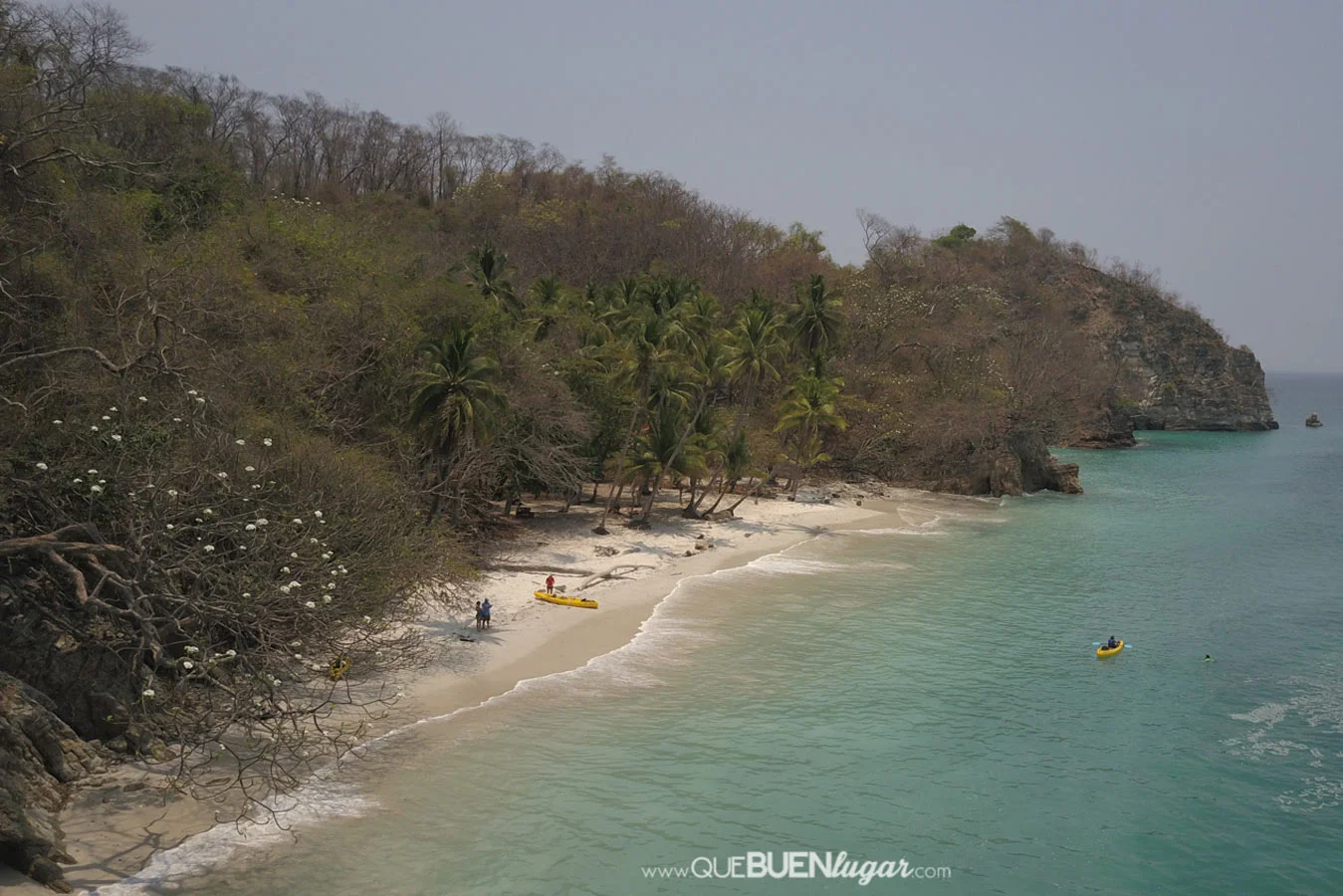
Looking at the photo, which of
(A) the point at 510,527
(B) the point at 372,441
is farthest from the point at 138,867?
(A) the point at 510,527

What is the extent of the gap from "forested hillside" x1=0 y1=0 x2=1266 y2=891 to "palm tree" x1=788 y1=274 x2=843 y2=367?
8.7 inches

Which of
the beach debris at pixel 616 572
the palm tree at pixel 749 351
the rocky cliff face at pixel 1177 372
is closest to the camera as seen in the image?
the beach debris at pixel 616 572

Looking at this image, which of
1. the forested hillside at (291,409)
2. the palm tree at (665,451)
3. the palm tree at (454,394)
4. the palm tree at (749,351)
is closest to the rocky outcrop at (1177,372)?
the forested hillside at (291,409)

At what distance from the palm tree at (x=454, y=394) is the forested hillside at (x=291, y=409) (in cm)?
9

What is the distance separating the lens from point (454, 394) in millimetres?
25672

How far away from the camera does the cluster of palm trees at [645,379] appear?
85.8 feet

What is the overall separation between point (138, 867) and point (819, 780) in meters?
10.3

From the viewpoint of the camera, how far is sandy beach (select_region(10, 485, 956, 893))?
1332 cm

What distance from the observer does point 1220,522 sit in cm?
4625

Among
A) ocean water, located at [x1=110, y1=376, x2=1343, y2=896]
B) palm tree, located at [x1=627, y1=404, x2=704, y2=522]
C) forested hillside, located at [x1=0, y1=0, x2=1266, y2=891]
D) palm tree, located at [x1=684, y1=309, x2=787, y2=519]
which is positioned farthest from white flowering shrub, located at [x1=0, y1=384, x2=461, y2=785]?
palm tree, located at [x1=684, y1=309, x2=787, y2=519]

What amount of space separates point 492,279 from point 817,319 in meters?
17.9

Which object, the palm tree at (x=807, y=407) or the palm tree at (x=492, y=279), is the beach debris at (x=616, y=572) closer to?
the palm tree at (x=492, y=279)

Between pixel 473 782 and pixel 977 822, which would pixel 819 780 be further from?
pixel 473 782

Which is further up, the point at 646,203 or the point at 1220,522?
the point at 646,203
